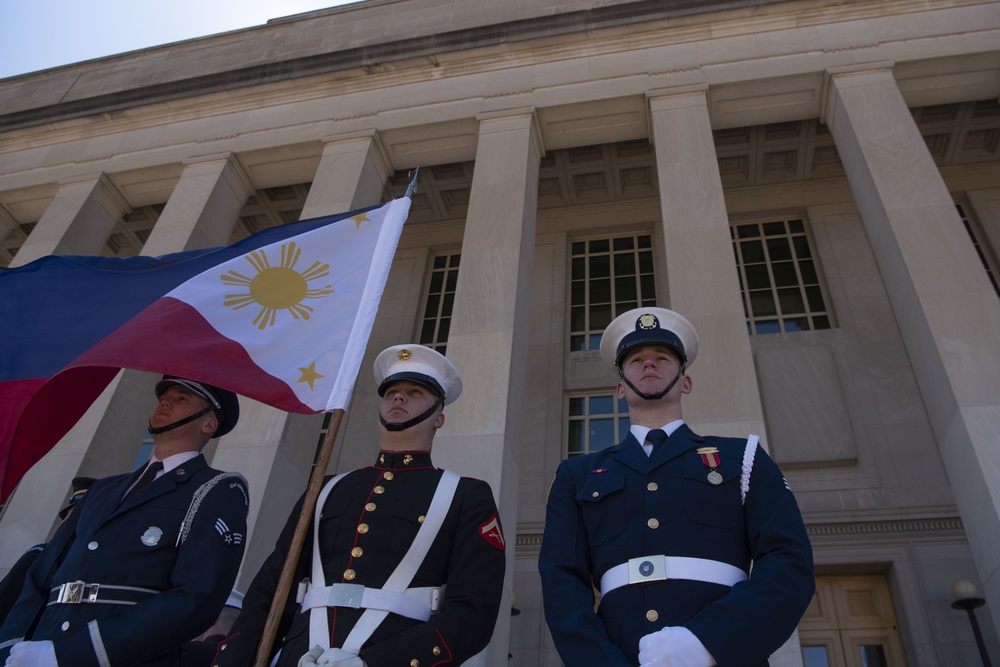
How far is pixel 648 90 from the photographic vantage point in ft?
36.5

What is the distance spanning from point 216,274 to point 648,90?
8201 millimetres

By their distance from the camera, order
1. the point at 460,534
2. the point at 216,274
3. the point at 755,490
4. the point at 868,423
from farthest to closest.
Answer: the point at 868,423
the point at 216,274
the point at 460,534
the point at 755,490

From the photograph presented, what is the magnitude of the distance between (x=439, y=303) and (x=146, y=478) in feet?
35.4

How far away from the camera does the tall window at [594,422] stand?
12117 mm

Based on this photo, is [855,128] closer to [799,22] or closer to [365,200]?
[799,22]

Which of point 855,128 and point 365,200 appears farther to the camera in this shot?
point 365,200

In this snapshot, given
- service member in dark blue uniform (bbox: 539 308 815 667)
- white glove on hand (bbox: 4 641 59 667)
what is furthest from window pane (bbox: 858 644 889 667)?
white glove on hand (bbox: 4 641 59 667)

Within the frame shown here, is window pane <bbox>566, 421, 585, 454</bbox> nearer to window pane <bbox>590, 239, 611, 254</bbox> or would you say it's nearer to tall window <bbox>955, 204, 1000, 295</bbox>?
window pane <bbox>590, 239, 611, 254</bbox>

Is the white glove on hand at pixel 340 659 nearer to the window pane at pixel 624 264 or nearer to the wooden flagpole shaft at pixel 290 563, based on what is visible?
the wooden flagpole shaft at pixel 290 563

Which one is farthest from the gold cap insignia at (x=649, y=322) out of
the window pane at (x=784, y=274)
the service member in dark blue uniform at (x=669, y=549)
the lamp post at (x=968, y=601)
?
the window pane at (x=784, y=274)

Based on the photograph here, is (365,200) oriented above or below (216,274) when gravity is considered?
above

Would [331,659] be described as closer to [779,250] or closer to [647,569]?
[647,569]

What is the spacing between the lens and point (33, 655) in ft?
10.4

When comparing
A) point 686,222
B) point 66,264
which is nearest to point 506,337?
point 686,222
